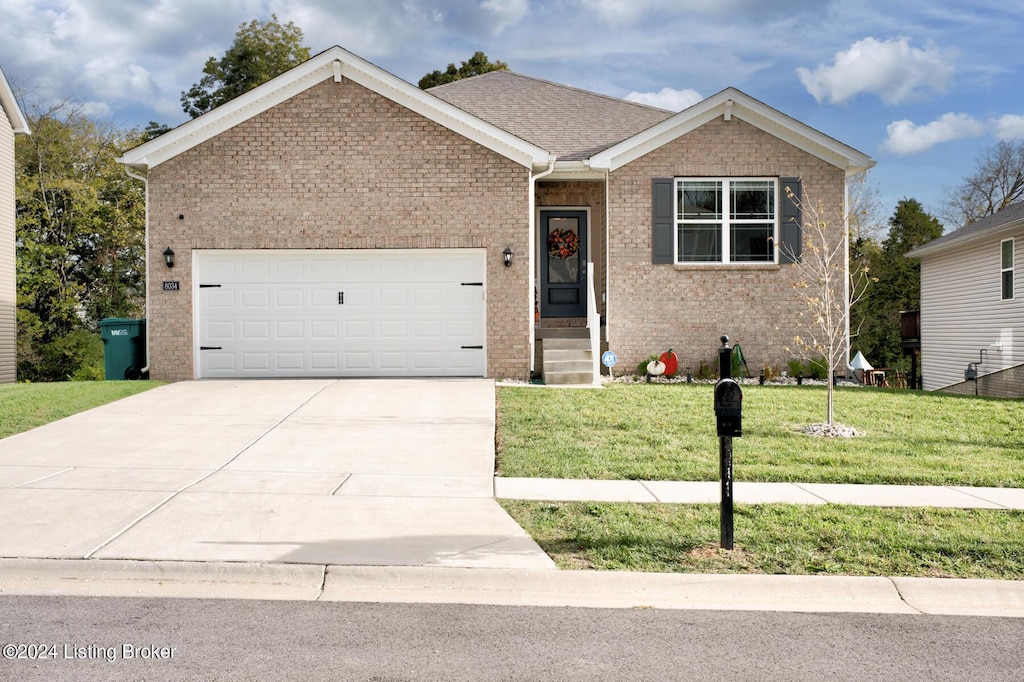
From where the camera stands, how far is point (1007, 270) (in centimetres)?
2089

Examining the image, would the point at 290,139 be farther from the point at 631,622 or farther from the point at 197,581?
the point at 631,622

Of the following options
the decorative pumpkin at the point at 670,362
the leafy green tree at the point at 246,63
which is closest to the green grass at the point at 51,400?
the decorative pumpkin at the point at 670,362

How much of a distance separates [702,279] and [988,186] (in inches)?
1279

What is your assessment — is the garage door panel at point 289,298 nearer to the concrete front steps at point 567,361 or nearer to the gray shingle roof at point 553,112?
the concrete front steps at point 567,361

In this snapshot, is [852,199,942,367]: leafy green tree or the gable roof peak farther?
[852,199,942,367]: leafy green tree

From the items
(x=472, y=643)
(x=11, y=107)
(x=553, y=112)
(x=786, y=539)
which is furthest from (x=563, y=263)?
(x=11, y=107)

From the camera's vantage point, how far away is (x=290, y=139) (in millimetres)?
14820

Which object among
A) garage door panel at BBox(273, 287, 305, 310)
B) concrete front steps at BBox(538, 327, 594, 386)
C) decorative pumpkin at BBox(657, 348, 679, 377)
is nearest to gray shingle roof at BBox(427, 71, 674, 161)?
concrete front steps at BBox(538, 327, 594, 386)

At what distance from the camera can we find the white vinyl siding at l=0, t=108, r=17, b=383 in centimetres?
1991

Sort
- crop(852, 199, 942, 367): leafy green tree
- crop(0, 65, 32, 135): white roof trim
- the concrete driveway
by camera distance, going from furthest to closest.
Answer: crop(852, 199, 942, 367): leafy green tree, crop(0, 65, 32, 135): white roof trim, the concrete driveway

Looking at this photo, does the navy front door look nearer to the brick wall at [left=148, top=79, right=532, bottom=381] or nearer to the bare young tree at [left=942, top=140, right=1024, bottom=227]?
the brick wall at [left=148, top=79, right=532, bottom=381]

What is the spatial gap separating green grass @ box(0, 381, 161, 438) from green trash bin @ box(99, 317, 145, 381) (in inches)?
52.1

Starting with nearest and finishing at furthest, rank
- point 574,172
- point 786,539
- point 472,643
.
→ point 472,643
point 786,539
point 574,172

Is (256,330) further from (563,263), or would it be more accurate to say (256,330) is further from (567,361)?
(563,263)
